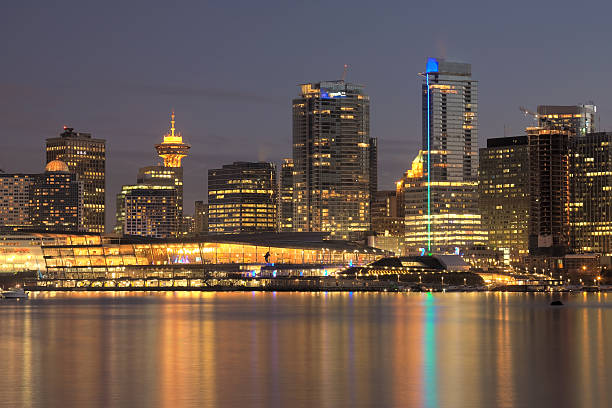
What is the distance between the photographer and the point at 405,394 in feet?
201

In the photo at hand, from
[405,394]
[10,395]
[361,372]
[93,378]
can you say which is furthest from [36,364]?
[405,394]

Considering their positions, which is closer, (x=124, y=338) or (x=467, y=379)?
(x=467, y=379)

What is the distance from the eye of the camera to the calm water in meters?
60.0

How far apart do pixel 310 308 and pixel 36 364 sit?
92.3 metres

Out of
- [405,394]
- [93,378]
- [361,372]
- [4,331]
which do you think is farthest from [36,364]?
[4,331]

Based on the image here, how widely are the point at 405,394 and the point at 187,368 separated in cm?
1897

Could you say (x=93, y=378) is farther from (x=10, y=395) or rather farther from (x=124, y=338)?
(x=124, y=338)

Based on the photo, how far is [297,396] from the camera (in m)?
60.2

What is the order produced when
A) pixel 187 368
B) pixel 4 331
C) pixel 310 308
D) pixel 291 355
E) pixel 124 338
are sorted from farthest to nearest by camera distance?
pixel 310 308, pixel 4 331, pixel 124 338, pixel 291 355, pixel 187 368

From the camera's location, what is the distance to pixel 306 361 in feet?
262

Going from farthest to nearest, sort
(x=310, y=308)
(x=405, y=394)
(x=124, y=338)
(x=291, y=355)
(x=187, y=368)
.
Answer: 1. (x=310, y=308)
2. (x=124, y=338)
3. (x=291, y=355)
4. (x=187, y=368)
5. (x=405, y=394)

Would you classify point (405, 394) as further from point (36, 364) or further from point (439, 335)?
point (439, 335)

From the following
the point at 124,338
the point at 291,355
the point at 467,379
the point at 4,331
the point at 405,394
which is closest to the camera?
the point at 405,394

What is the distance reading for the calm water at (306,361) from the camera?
5997cm
